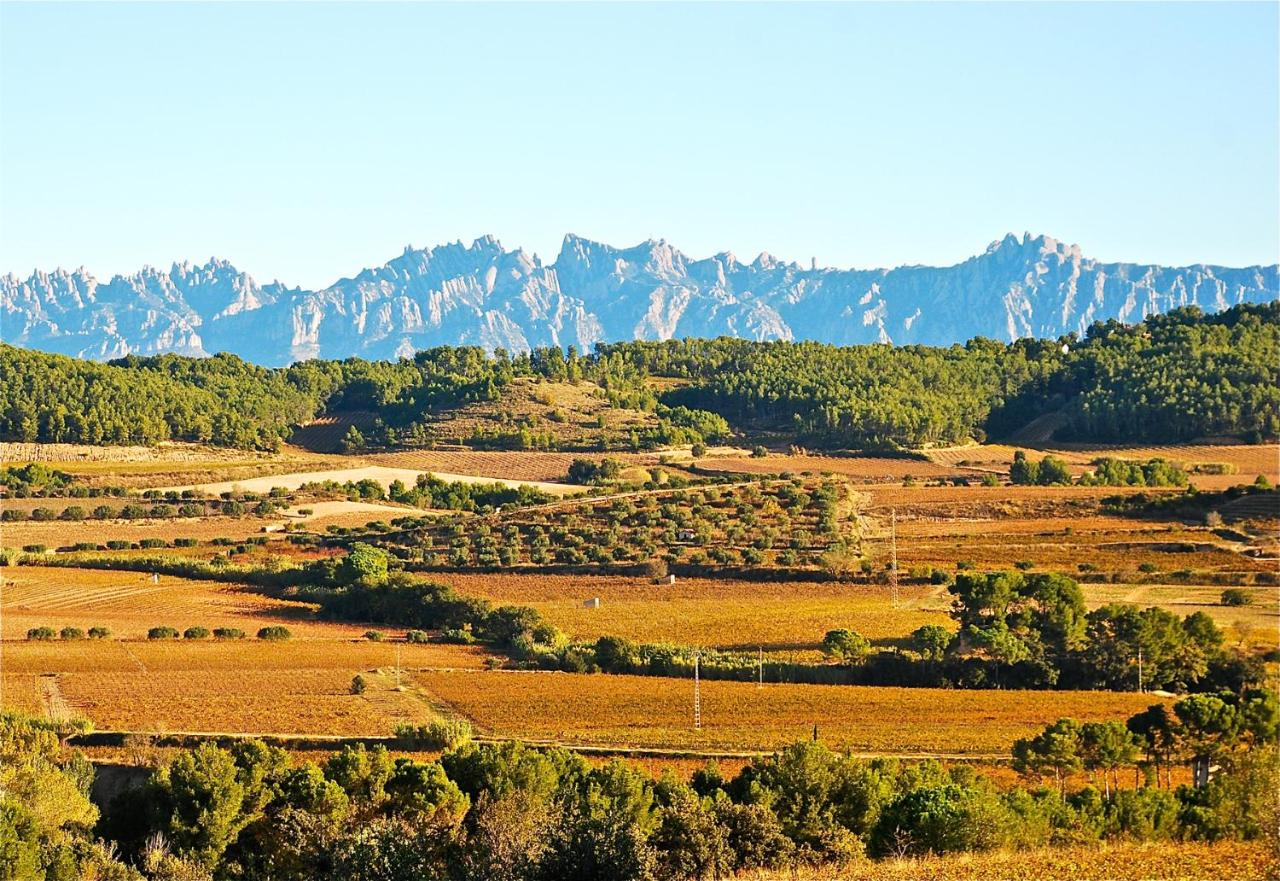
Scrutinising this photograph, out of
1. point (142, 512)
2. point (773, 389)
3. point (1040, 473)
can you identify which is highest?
point (773, 389)

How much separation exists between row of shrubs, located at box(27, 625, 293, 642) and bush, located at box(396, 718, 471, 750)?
1809 cm

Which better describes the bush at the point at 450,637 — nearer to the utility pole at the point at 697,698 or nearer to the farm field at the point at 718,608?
the farm field at the point at 718,608

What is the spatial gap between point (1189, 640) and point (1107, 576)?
1823 centimetres

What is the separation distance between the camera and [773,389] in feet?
477

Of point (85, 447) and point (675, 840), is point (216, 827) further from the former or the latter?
point (85, 447)

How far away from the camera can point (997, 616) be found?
49.4 m

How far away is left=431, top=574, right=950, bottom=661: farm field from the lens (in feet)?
177

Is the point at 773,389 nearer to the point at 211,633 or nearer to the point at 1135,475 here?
the point at 1135,475

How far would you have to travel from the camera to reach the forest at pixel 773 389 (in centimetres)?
12181

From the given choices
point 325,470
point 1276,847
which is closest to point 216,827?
point 1276,847

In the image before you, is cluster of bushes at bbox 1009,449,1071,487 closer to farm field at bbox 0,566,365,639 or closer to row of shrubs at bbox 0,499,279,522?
row of shrubs at bbox 0,499,279,522

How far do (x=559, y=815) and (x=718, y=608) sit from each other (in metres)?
34.0

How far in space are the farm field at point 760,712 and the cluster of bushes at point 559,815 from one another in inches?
205

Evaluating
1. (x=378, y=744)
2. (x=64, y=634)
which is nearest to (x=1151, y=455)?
(x=64, y=634)
